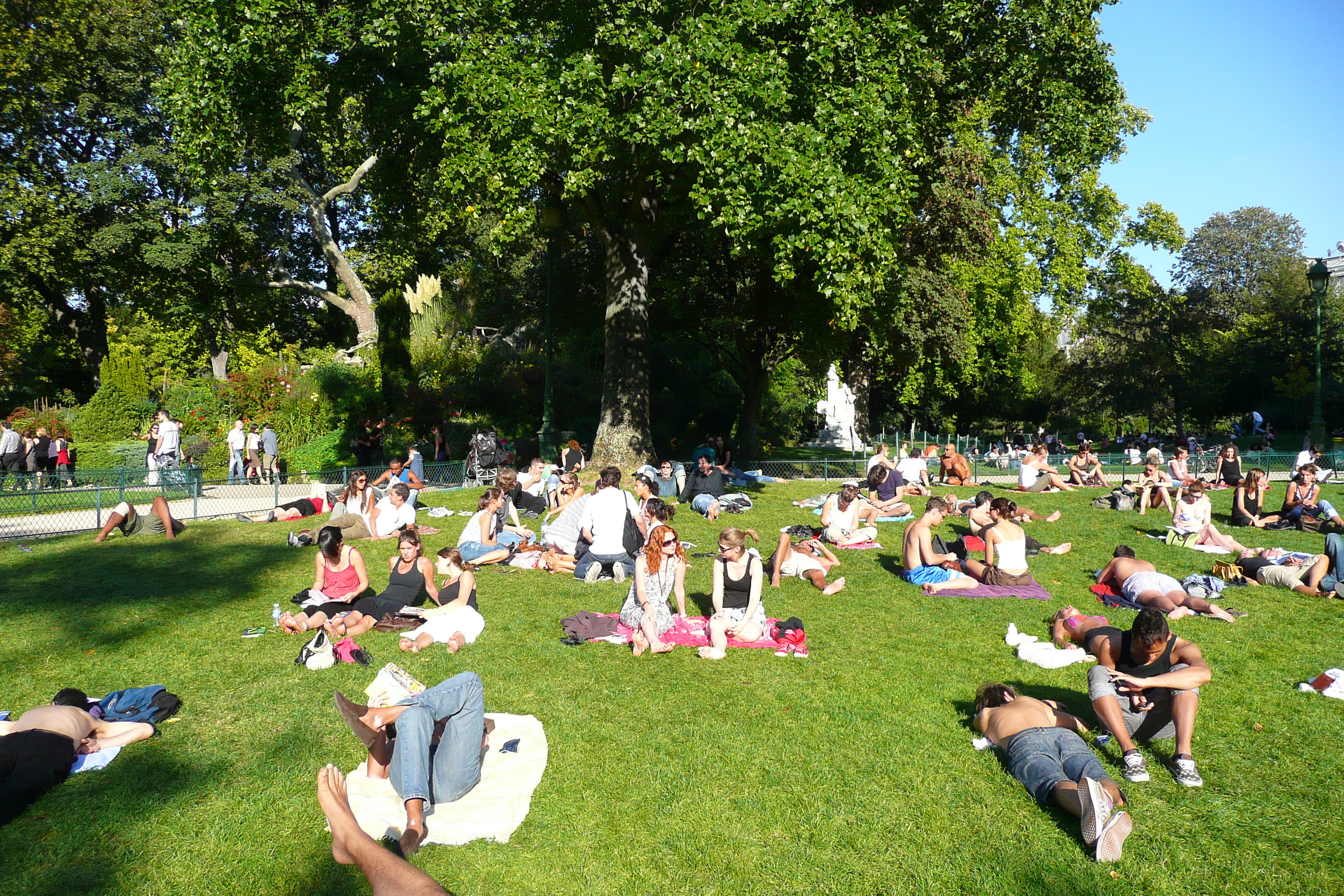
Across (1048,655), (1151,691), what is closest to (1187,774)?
(1151,691)

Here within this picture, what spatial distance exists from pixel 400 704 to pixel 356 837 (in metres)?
1.07

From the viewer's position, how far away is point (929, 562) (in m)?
10.3

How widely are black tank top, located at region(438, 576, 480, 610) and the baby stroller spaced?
10.7 metres

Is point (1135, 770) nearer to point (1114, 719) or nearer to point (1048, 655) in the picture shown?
point (1114, 719)

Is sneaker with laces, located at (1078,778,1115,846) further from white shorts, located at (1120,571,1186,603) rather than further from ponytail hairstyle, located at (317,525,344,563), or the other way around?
ponytail hairstyle, located at (317,525,344,563)

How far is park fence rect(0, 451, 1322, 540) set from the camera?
14.5 meters

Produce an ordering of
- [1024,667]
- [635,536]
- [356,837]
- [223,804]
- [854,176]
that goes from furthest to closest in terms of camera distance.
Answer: [854,176], [635,536], [1024,667], [223,804], [356,837]

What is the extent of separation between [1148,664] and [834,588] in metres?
4.40

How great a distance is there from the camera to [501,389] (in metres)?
27.4

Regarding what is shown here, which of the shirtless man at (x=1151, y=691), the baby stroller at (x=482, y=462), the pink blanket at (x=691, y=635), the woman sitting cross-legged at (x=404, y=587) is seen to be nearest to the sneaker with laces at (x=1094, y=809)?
the shirtless man at (x=1151, y=691)

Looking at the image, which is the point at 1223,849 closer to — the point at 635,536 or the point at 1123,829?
the point at 1123,829

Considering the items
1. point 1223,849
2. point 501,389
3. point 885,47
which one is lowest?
point 1223,849

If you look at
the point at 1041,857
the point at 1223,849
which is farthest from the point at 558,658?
the point at 1223,849

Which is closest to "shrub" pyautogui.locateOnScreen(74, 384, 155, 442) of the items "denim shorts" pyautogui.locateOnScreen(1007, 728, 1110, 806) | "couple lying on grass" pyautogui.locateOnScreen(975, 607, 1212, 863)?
"couple lying on grass" pyautogui.locateOnScreen(975, 607, 1212, 863)
